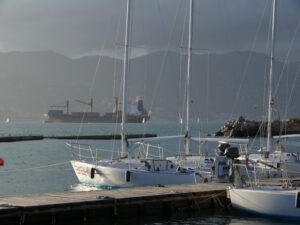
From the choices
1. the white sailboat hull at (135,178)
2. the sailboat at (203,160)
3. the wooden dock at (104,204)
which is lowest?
the wooden dock at (104,204)

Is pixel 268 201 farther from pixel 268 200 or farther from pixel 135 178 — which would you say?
pixel 135 178

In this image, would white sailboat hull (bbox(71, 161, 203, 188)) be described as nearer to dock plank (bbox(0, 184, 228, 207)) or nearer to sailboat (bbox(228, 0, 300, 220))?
dock plank (bbox(0, 184, 228, 207))

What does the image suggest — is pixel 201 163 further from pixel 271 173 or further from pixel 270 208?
pixel 270 208

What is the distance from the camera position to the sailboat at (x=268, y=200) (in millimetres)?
15055

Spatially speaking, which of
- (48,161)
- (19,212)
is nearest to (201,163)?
(19,212)

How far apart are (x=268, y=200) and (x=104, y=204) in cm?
505

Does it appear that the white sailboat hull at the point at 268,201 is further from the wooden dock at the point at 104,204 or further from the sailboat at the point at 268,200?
the wooden dock at the point at 104,204

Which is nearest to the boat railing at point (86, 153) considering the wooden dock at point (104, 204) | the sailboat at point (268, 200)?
the wooden dock at point (104, 204)

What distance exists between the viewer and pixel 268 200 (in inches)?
607

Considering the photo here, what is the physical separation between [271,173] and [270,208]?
7.95 m

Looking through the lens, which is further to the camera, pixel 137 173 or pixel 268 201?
pixel 137 173

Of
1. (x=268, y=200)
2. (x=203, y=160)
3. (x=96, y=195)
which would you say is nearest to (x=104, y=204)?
(x=96, y=195)

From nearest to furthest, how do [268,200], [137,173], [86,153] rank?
[268,200]
[137,173]
[86,153]

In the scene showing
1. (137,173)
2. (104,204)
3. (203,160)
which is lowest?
(104,204)
